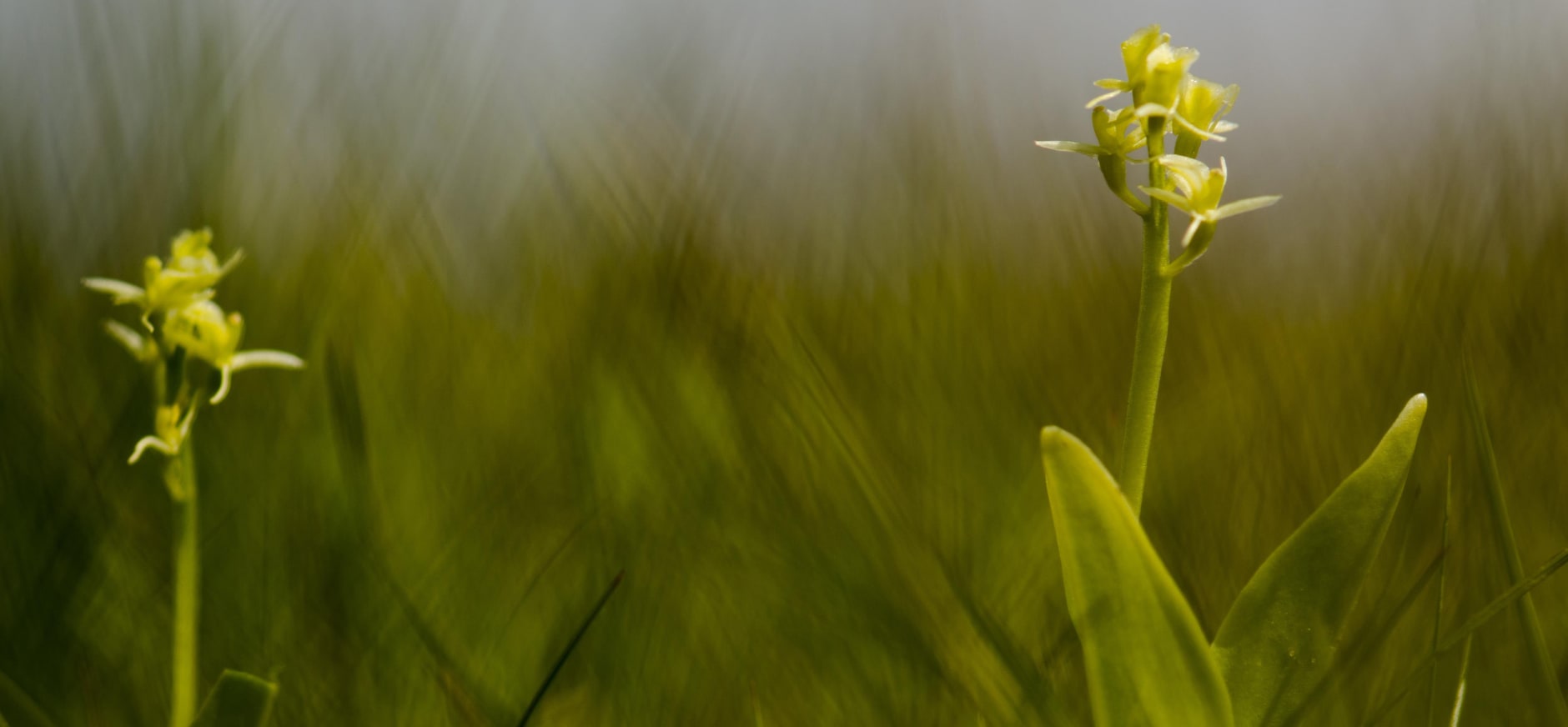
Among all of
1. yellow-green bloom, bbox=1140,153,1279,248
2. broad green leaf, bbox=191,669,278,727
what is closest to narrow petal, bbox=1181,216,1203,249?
yellow-green bloom, bbox=1140,153,1279,248

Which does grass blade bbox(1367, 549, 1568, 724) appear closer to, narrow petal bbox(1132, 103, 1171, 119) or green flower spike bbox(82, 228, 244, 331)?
narrow petal bbox(1132, 103, 1171, 119)

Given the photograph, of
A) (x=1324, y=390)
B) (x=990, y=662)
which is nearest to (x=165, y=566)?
(x=990, y=662)

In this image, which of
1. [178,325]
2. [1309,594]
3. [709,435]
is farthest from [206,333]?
[1309,594]

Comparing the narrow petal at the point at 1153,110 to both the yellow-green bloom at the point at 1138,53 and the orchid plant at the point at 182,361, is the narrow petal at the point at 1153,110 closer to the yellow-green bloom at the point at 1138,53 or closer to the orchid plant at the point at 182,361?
the yellow-green bloom at the point at 1138,53

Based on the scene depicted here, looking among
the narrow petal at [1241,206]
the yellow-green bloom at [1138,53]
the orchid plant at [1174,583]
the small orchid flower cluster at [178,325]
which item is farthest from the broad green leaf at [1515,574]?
the small orchid flower cluster at [178,325]

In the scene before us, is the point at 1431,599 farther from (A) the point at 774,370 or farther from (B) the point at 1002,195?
(B) the point at 1002,195
